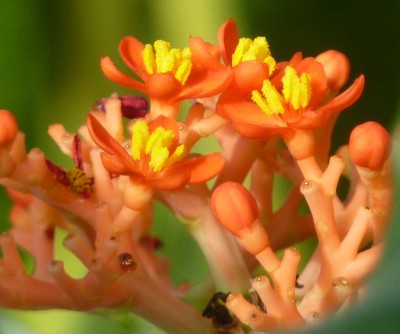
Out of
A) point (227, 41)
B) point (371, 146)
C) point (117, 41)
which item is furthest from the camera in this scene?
point (117, 41)

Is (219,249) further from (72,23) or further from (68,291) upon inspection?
(72,23)

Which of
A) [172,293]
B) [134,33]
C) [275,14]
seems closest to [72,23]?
[134,33]

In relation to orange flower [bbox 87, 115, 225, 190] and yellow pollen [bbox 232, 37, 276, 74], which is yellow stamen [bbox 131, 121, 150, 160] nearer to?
orange flower [bbox 87, 115, 225, 190]

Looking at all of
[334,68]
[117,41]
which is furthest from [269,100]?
[117,41]

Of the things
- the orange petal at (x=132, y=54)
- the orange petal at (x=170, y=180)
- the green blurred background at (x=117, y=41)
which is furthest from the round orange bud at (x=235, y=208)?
the green blurred background at (x=117, y=41)

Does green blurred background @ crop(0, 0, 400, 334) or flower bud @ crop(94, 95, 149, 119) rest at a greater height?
green blurred background @ crop(0, 0, 400, 334)

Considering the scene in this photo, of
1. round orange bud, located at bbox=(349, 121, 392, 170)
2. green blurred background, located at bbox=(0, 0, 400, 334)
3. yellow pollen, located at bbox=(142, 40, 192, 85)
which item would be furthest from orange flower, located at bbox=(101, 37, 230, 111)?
green blurred background, located at bbox=(0, 0, 400, 334)

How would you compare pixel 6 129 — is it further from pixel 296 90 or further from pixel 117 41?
pixel 117 41
